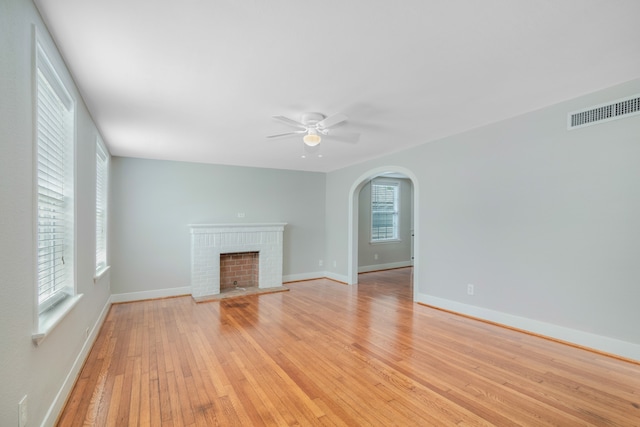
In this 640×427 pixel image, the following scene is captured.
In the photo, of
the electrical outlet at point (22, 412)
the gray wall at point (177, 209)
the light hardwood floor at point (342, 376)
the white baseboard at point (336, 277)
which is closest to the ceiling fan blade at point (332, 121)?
the light hardwood floor at point (342, 376)

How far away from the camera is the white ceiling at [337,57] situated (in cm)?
167

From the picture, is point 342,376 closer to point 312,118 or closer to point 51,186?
point 312,118

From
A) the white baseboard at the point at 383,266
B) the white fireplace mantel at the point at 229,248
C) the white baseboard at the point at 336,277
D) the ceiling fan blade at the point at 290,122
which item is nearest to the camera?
the ceiling fan blade at the point at 290,122

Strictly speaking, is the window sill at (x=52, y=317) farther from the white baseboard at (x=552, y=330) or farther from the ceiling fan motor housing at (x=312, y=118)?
the white baseboard at (x=552, y=330)

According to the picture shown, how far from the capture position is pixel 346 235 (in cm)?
635

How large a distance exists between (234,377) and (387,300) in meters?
3.02

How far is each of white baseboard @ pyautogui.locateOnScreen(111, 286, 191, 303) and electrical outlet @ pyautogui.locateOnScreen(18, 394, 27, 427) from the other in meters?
3.91

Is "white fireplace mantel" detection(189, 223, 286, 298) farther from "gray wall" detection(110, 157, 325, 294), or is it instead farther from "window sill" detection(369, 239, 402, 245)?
"window sill" detection(369, 239, 402, 245)

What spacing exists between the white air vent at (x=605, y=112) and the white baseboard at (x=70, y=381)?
4.90 metres

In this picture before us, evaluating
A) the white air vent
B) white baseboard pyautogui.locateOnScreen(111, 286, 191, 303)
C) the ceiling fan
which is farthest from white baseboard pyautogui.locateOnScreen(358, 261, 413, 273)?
the white air vent

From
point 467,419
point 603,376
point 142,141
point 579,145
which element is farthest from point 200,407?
point 579,145

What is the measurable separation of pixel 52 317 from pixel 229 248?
141 inches

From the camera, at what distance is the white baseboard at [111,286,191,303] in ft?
16.1

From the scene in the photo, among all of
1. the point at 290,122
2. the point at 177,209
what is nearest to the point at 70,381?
the point at 290,122
